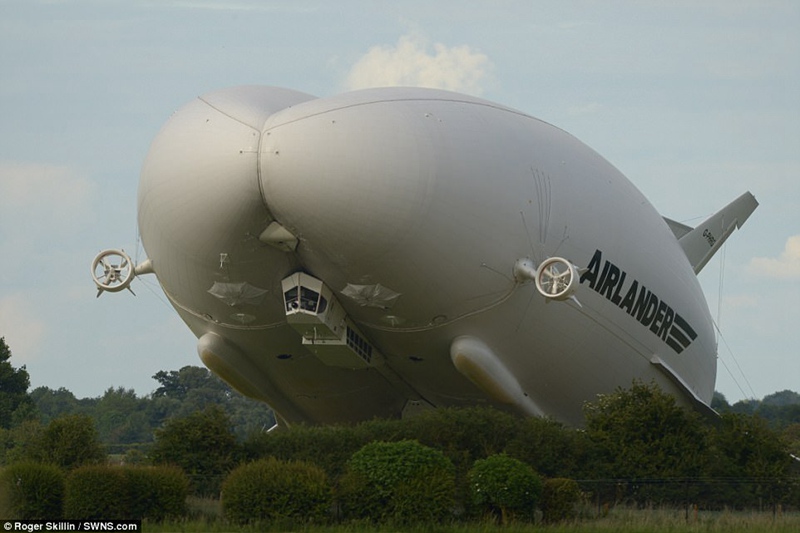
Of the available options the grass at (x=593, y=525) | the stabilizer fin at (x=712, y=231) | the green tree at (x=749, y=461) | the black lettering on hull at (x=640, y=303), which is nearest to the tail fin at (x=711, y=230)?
the stabilizer fin at (x=712, y=231)

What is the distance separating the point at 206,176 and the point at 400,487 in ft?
24.5

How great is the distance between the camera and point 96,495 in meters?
26.0

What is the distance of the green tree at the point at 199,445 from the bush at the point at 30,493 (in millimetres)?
4894

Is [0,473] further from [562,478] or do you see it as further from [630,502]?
[630,502]

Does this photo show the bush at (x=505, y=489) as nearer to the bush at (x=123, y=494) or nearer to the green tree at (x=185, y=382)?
the bush at (x=123, y=494)

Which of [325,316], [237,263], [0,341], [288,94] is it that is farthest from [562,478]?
[0,341]

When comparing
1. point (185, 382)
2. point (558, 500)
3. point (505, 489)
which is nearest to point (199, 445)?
point (505, 489)

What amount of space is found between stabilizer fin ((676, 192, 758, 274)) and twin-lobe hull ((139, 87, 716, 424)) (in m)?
6.17

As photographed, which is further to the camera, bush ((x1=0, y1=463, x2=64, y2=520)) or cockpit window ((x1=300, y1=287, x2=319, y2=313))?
cockpit window ((x1=300, y1=287, x2=319, y2=313))

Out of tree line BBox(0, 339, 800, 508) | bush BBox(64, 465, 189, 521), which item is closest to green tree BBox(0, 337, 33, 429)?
tree line BBox(0, 339, 800, 508)

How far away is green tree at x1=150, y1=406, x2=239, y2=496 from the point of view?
31.6 metres

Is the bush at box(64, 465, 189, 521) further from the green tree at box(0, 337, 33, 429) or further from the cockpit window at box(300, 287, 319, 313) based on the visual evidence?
the green tree at box(0, 337, 33, 429)

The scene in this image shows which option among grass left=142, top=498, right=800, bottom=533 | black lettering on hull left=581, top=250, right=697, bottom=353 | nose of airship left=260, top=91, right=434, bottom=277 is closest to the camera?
grass left=142, top=498, right=800, bottom=533

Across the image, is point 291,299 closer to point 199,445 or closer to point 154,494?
point 199,445
